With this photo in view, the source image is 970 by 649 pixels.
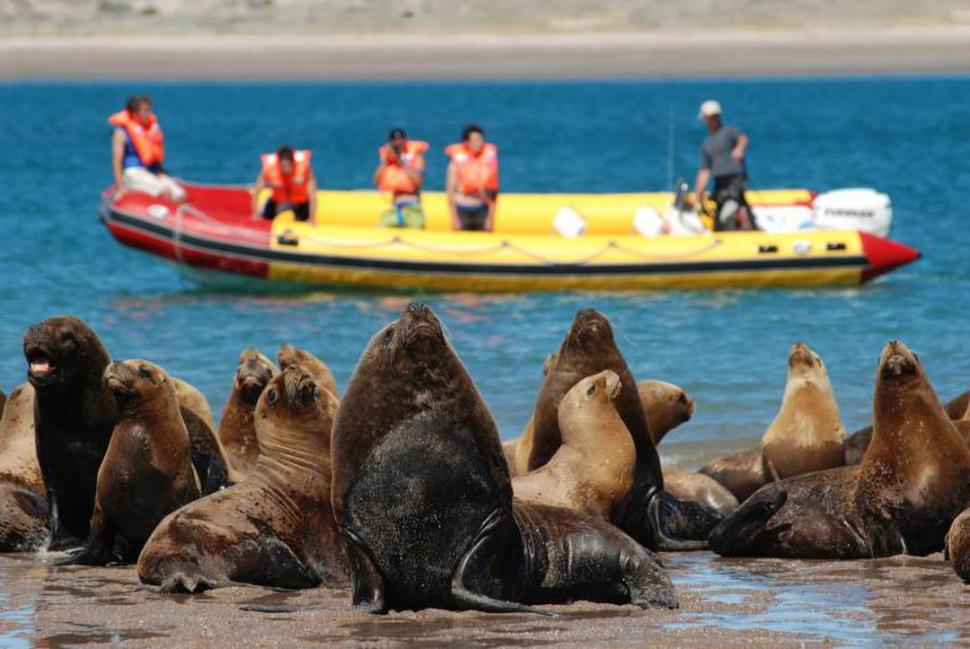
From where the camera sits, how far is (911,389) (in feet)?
26.9

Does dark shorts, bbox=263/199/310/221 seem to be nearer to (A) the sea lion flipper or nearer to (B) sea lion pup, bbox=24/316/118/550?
(B) sea lion pup, bbox=24/316/118/550

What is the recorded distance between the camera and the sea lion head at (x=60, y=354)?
325 inches

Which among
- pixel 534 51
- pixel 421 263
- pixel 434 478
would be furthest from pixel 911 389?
pixel 534 51

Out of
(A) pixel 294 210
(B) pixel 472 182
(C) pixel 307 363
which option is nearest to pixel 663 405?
(C) pixel 307 363

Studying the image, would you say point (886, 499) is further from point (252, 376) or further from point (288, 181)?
point (288, 181)

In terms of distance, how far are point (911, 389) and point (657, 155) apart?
1528 inches

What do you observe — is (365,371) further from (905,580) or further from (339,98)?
(339,98)

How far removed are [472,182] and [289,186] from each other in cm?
191

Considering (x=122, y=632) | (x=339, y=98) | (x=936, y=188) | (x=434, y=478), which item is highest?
(x=339, y=98)

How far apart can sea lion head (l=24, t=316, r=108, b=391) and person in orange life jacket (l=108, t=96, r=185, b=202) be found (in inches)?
473

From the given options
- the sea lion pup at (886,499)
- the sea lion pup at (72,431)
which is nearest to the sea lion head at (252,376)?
the sea lion pup at (72,431)

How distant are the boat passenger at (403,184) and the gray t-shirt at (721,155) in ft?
9.52

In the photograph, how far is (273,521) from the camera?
7.47 m

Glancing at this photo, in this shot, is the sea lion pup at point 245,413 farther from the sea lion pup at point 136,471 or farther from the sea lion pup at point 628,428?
the sea lion pup at point 628,428
